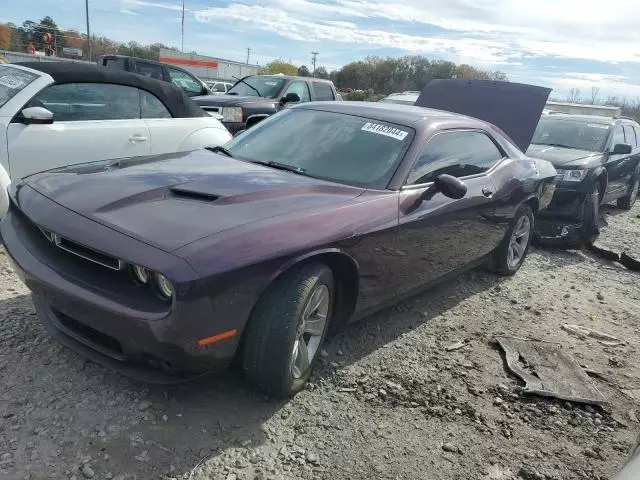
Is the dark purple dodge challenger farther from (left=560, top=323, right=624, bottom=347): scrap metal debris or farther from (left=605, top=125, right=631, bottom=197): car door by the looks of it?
(left=605, top=125, right=631, bottom=197): car door

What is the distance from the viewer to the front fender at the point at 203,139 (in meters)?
5.86

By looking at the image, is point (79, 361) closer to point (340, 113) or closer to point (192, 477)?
point (192, 477)

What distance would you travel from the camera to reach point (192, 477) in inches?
92.0

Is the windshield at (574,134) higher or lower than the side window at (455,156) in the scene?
lower

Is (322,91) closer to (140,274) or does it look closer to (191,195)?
(191,195)

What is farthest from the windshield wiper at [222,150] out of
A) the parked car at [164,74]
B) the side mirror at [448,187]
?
the parked car at [164,74]

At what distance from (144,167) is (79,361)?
1.19 metres

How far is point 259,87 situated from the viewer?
35.9 feet

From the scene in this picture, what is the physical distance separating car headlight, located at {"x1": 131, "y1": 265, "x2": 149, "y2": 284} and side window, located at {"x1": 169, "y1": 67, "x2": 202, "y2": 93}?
10.4m

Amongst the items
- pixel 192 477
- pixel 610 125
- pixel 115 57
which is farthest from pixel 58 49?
pixel 192 477

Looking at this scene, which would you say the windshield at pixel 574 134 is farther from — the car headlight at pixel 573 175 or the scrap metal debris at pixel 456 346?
the scrap metal debris at pixel 456 346

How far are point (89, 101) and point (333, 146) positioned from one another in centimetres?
277

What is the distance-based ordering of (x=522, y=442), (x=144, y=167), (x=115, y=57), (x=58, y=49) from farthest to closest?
(x=58, y=49), (x=115, y=57), (x=144, y=167), (x=522, y=442)

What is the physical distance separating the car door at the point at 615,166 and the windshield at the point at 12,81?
23.7 feet
